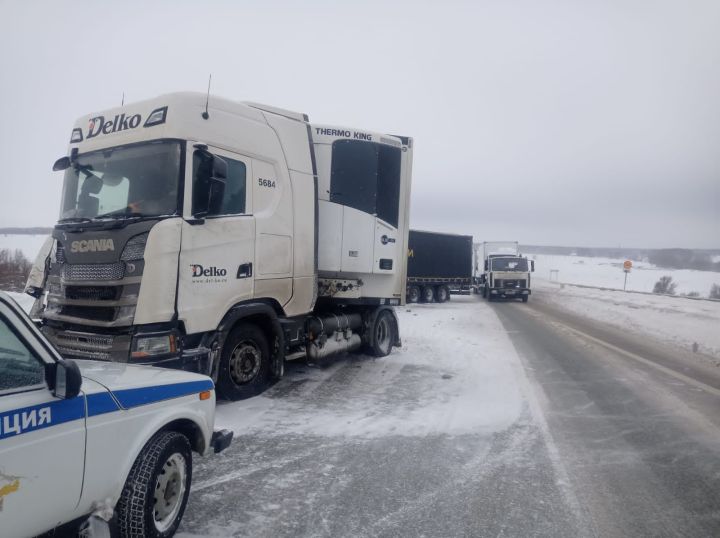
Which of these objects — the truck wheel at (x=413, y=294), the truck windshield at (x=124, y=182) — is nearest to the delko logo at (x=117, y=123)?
the truck windshield at (x=124, y=182)

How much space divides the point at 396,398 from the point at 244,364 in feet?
7.11

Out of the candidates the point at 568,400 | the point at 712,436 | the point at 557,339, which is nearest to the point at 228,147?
the point at 568,400

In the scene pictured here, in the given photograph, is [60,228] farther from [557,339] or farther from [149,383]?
[557,339]

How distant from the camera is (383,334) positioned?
32.5ft

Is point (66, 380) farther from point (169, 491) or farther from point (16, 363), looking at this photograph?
point (169, 491)

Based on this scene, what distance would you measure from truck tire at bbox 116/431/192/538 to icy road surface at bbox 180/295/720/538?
0.30m

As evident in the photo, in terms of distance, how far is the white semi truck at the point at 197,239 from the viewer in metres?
5.02

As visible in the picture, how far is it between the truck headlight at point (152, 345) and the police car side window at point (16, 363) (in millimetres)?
2523

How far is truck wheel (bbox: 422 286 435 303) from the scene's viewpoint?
1025 inches

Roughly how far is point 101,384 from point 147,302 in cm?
234

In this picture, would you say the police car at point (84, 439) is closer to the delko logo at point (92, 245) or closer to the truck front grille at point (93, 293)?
the truck front grille at point (93, 293)

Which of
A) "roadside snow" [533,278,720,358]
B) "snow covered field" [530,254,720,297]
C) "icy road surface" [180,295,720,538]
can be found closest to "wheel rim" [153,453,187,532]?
"icy road surface" [180,295,720,538]

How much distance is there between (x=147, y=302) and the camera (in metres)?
4.91

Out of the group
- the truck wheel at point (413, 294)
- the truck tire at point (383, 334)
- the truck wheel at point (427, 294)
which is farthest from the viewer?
the truck wheel at point (427, 294)
